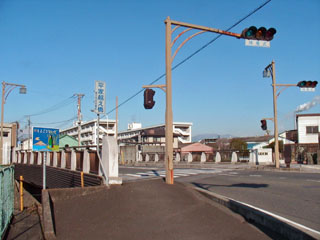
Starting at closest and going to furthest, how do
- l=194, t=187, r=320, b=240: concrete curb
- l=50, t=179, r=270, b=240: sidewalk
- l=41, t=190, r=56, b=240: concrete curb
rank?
l=194, t=187, r=320, b=240: concrete curb, l=50, t=179, r=270, b=240: sidewalk, l=41, t=190, r=56, b=240: concrete curb

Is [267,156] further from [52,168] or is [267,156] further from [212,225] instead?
[212,225]

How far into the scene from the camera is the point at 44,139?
1213 cm

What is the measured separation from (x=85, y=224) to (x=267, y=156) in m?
26.9

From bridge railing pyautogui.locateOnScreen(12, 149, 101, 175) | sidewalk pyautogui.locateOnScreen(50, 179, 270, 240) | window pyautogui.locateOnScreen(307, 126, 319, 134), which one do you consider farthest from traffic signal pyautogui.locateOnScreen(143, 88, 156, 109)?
window pyautogui.locateOnScreen(307, 126, 319, 134)

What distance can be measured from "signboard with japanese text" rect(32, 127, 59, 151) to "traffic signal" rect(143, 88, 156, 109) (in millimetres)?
3775

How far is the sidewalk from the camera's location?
6.21 meters

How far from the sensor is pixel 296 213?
7500 mm

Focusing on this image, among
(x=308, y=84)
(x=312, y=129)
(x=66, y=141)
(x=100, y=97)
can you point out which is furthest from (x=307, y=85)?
(x=66, y=141)

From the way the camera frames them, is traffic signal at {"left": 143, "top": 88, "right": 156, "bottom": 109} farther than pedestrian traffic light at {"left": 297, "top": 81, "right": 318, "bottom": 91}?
No

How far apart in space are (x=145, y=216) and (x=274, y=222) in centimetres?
281

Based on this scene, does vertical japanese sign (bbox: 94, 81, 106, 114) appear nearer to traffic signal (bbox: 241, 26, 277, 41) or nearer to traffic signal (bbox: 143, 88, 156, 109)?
traffic signal (bbox: 143, 88, 156, 109)

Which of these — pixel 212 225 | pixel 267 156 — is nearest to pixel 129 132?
pixel 267 156

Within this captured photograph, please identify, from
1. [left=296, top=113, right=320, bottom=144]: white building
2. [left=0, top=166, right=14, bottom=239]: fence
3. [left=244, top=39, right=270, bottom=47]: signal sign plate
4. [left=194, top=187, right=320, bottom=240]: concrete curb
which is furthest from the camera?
[left=296, top=113, right=320, bottom=144]: white building

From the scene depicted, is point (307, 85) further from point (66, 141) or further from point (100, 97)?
point (66, 141)
